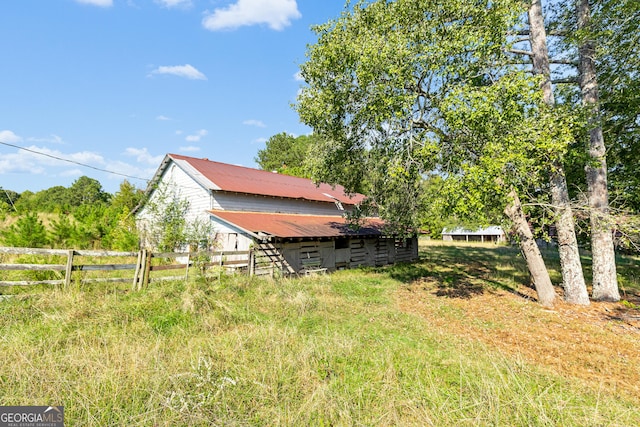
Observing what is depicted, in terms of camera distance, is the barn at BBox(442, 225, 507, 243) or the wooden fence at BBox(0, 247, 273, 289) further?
the barn at BBox(442, 225, 507, 243)

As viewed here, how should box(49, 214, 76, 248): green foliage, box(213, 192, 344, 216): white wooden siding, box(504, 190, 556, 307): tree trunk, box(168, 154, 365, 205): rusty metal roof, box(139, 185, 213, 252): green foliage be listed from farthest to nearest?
box(168, 154, 365, 205): rusty metal roof → box(213, 192, 344, 216): white wooden siding → box(49, 214, 76, 248): green foliage → box(139, 185, 213, 252): green foliage → box(504, 190, 556, 307): tree trunk

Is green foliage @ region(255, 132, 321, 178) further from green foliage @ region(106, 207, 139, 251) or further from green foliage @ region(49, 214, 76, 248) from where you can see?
green foliage @ region(49, 214, 76, 248)

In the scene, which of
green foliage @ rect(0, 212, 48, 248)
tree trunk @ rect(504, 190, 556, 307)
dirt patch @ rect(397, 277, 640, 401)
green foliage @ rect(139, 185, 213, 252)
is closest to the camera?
dirt patch @ rect(397, 277, 640, 401)

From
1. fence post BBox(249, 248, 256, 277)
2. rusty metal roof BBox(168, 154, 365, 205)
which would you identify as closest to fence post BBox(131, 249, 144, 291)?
fence post BBox(249, 248, 256, 277)

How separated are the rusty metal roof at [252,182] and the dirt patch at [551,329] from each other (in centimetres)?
799

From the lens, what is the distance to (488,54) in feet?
30.0

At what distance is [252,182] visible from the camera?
21250 millimetres

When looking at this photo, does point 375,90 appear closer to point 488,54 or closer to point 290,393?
point 488,54

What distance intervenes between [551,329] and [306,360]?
7206 millimetres

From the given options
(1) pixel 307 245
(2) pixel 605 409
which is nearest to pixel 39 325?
(2) pixel 605 409

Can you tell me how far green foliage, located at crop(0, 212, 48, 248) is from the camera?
582 inches

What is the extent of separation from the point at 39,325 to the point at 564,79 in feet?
61.1

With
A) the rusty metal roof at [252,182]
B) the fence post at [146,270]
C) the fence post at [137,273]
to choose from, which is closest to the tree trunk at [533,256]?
the rusty metal roof at [252,182]

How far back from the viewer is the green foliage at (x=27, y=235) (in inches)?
582
